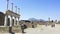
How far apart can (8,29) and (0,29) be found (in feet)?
2.45

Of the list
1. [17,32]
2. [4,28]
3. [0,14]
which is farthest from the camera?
[0,14]

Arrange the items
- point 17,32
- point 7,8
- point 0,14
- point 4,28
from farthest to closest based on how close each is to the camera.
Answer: point 0,14, point 7,8, point 17,32, point 4,28

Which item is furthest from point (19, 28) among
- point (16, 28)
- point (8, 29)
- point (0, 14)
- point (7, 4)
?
point (0, 14)

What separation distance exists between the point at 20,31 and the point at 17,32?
15.8 inches

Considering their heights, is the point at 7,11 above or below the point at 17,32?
above

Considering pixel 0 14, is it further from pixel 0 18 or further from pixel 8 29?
pixel 8 29

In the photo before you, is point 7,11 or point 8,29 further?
point 7,11

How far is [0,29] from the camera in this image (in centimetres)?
1560

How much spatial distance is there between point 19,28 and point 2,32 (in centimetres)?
470

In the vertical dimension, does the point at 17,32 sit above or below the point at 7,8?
below

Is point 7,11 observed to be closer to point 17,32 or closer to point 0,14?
point 17,32

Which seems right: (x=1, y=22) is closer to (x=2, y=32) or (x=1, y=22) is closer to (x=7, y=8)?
(x=7, y=8)

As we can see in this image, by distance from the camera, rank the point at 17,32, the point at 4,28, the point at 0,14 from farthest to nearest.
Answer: the point at 0,14 → the point at 17,32 → the point at 4,28

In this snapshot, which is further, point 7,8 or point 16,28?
point 7,8
